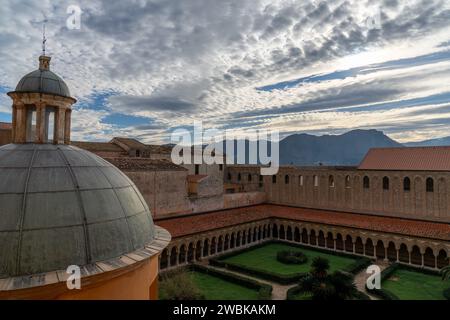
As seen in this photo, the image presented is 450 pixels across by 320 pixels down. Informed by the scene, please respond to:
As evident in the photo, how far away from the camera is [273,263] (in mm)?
23109

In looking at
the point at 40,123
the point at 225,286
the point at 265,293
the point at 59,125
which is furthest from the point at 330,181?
the point at 40,123

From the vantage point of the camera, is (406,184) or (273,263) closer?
(273,263)

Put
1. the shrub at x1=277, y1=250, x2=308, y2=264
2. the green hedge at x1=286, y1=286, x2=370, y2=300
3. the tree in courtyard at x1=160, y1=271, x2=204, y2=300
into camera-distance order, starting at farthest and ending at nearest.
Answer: the shrub at x1=277, y1=250, x2=308, y2=264
the tree in courtyard at x1=160, y1=271, x2=204, y2=300
the green hedge at x1=286, y1=286, x2=370, y2=300

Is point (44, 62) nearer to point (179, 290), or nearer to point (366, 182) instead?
point (179, 290)

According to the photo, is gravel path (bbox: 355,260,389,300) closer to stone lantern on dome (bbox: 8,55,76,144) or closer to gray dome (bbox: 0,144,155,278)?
gray dome (bbox: 0,144,155,278)

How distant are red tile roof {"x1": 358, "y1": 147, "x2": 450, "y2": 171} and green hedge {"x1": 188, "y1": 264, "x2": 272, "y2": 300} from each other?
1980 cm

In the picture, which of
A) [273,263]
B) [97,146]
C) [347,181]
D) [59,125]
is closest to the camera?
[59,125]

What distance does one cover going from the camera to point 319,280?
46.8 ft

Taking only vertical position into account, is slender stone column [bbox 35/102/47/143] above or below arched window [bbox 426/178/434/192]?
above

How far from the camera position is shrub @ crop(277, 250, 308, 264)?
74.7 ft

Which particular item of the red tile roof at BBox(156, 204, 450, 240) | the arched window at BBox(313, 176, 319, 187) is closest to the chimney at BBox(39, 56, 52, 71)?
the red tile roof at BBox(156, 204, 450, 240)

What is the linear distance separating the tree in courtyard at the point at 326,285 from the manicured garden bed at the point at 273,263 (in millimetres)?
4831

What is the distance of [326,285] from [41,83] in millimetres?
13475

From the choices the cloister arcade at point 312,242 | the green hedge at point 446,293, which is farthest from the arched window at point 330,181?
the green hedge at point 446,293
